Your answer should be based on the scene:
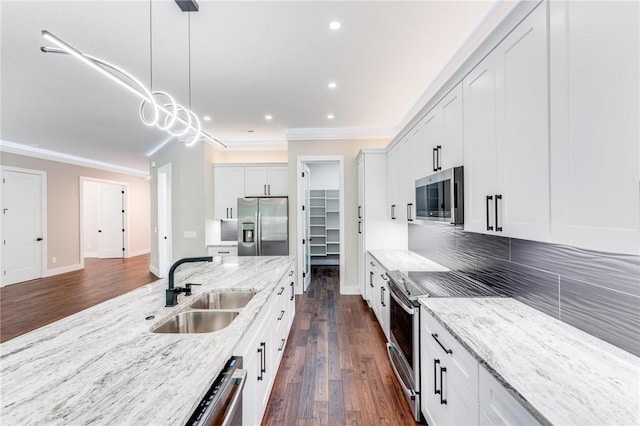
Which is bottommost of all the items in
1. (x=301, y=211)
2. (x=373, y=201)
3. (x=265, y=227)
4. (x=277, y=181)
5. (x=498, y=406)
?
(x=498, y=406)

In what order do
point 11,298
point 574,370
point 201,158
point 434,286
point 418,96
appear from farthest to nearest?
point 201,158, point 11,298, point 418,96, point 434,286, point 574,370

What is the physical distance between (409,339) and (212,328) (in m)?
1.36

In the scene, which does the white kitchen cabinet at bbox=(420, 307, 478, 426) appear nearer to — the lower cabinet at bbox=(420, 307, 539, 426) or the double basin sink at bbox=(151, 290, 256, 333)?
the lower cabinet at bbox=(420, 307, 539, 426)

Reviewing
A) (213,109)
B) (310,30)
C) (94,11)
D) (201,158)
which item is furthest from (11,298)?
(310,30)

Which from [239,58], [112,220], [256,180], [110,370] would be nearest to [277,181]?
[256,180]

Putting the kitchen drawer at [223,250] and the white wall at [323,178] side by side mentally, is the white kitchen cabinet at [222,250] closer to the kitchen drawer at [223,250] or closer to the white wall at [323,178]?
the kitchen drawer at [223,250]

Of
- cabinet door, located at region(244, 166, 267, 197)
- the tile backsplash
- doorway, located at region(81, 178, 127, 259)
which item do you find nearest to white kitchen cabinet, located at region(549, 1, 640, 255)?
the tile backsplash

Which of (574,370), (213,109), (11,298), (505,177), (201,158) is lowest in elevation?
(11,298)

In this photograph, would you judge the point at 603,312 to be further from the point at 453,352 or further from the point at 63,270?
the point at 63,270

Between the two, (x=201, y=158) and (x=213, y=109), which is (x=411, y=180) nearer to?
(x=213, y=109)

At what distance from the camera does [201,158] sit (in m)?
4.98

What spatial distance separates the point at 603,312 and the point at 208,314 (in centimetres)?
205

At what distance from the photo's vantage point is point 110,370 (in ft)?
3.12

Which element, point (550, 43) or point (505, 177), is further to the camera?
point (505, 177)
